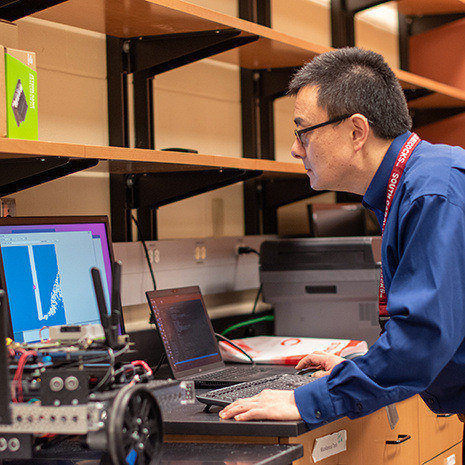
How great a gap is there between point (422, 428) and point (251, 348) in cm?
54

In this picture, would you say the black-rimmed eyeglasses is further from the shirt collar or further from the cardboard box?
the cardboard box

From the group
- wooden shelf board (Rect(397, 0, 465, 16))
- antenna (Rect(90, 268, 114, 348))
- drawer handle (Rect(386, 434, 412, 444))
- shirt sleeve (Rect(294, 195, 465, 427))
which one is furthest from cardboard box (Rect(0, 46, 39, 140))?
wooden shelf board (Rect(397, 0, 465, 16))

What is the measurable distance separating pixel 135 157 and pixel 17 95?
320 mm

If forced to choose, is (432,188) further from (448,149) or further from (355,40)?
(355,40)

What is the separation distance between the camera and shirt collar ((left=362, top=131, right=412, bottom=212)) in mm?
1520

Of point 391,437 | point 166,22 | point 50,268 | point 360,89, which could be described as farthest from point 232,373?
point 166,22

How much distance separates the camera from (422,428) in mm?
1992

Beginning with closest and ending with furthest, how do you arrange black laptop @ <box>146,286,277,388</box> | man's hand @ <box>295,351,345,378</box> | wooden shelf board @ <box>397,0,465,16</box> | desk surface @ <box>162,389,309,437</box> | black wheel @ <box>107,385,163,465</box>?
1. black wheel @ <box>107,385,163,465</box>
2. desk surface @ <box>162,389,309,437</box>
3. man's hand @ <box>295,351,345,378</box>
4. black laptop @ <box>146,286,277,388</box>
5. wooden shelf board @ <box>397,0,465,16</box>

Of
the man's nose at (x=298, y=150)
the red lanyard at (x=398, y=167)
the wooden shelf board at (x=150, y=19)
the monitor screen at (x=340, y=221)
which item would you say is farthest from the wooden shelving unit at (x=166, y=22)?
the red lanyard at (x=398, y=167)

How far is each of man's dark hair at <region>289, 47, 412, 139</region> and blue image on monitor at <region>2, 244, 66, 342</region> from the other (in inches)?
28.3

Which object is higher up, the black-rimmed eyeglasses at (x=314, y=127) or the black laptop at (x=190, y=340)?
the black-rimmed eyeglasses at (x=314, y=127)

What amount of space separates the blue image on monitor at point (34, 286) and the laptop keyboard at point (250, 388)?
402 millimetres

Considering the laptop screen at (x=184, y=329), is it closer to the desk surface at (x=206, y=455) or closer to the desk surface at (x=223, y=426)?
the desk surface at (x=223, y=426)

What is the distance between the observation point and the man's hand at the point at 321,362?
175 cm
